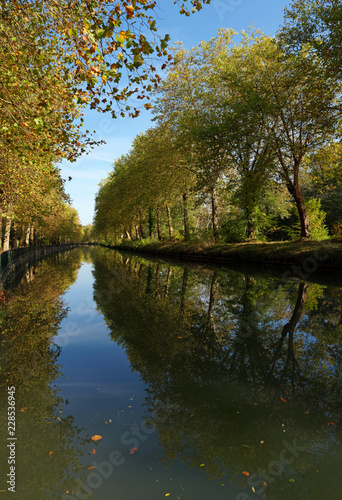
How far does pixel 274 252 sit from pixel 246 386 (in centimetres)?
1833

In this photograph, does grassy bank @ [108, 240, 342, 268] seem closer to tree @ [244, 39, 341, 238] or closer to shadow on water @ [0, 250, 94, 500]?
tree @ [244, 39, 341, 238]

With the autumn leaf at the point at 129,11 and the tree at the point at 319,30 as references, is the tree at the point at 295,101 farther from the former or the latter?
the autumn leaf at the point at 129,11

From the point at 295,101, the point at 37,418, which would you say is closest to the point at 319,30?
the point at 295,101

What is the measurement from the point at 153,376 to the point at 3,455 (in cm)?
218

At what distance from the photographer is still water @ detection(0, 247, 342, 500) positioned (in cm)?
262

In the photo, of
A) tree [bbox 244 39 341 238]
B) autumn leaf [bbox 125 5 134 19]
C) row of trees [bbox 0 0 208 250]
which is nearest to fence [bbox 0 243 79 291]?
row of trees [bbox 0 0 208 250]

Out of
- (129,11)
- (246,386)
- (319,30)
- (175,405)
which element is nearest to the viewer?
(175,405)

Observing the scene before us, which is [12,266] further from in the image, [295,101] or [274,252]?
[295,101]

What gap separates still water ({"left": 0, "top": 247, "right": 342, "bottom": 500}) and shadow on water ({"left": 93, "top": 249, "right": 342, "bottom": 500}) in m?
0.02

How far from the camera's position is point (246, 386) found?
167 inches

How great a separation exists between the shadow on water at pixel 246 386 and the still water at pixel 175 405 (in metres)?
0.02

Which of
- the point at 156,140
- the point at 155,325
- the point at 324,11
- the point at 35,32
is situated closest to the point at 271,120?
the point at 324,11

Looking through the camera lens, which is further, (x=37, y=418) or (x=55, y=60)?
(x=55, y=60)

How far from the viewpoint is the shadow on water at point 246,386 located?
2785 mm
